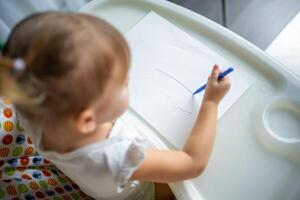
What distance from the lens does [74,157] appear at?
0.48 meters

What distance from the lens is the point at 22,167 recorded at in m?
0.63

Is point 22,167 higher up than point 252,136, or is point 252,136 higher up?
point 252,136

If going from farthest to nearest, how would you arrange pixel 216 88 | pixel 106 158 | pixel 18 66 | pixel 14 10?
pixel 14 10 < pixel 216 88 < pixel 106 158 < pixel 18 66

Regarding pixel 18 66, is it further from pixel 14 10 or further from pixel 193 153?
pixel 14 10

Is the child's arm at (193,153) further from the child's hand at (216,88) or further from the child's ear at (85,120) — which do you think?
the child's ear at (85,120)

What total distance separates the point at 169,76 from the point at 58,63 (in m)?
0.34

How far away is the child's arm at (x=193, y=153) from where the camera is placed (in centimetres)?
51

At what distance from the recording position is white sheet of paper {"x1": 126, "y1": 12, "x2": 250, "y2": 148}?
636 millimetres

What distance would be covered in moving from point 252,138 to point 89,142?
28cm

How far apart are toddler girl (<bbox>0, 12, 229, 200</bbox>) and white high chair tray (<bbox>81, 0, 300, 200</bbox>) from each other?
0.16ft

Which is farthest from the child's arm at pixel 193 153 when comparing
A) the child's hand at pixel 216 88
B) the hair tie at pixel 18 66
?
the hair tie at pixel 18 66

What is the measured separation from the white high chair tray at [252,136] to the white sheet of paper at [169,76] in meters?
0.02

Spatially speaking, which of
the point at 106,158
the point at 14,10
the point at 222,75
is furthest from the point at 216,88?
the point at 14,10

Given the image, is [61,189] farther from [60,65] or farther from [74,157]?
[60,65]
